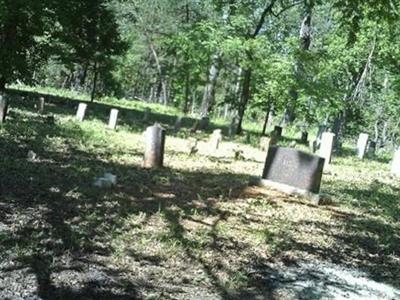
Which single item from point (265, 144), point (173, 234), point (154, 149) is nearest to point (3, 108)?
point (154, 149)

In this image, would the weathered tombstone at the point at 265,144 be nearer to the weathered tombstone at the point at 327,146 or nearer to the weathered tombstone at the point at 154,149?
the weathered tombstone at the point at 327,146

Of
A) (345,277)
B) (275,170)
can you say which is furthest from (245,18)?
(345,277)

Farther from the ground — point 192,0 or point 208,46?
point 192,0

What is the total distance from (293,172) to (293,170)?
1.6 inches

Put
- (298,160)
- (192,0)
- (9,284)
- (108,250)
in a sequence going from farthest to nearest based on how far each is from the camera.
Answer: (192,0) → (298,160) → (108,250) → (9,284)

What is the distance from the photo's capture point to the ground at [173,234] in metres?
6.20

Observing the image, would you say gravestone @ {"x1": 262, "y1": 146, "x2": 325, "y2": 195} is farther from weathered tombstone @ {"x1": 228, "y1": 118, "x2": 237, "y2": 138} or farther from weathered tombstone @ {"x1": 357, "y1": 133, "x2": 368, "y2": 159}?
weathered tombstone @ {"x1": 357, "y1": 133, "x2": 368, "y2": 159}

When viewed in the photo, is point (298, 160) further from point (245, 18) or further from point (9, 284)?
point (245, 18)

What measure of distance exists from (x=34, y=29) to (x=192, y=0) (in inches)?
932

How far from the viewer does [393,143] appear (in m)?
65.0

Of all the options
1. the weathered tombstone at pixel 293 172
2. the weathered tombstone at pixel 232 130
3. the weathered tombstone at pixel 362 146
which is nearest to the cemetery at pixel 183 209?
the weathered tombstone at pixel 293 172

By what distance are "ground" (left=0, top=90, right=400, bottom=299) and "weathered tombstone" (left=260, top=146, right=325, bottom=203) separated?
1.01 feet

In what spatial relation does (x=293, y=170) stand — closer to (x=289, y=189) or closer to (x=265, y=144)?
(x=289, y=189)

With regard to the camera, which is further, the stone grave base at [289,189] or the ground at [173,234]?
the stone grave base at [289,189]
